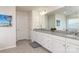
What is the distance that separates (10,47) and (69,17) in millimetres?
3022

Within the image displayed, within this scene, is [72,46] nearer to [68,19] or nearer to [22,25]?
[68,19]

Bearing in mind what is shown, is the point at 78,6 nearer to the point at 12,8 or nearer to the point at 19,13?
the point at 12,8

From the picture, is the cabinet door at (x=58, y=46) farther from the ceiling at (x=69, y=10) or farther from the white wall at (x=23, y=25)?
the white wall at (x=23, y=25)

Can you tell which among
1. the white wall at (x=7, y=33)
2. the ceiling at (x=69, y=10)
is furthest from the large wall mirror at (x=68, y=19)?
the white wall at (x=7, y=33)

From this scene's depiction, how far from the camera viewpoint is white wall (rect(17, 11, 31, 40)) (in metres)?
6.23

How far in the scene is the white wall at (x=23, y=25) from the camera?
623 centimetres

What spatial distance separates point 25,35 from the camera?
21.3 feet

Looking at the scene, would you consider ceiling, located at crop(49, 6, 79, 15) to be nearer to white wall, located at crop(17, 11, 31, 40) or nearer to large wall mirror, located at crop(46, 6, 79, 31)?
large wall mirror, located at crop(46, 6, 79, 31)

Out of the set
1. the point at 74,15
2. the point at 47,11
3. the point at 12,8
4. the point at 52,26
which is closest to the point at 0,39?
the point at 12,8

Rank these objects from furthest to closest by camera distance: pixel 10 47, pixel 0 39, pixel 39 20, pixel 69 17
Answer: pixel 39 20 → pixel 10 47 → pixel 0 39 → pixel 69 17

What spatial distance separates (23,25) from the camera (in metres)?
6.41

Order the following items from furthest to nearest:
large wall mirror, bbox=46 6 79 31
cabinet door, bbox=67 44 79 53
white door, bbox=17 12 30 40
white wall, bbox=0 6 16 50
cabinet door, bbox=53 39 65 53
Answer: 1. white door, bbox=17 12 30 40
2. white wall, bbox=0 6 16 50
3. large wall mirror, bbox=46 6 79 31
4. cabinet door, bbox=53 39 65 53
5. cabinet door, bbox=67 44 79 53

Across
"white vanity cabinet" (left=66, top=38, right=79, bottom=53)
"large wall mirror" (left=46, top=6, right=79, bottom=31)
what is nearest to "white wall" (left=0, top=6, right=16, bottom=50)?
"large wall mirror" (left=46, top=6, right=79, bottom=31)

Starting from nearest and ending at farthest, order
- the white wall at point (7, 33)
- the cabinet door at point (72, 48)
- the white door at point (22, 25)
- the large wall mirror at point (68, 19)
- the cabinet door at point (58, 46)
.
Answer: the cabinet door at point (72, 48), the cabinet door at point (58, 46), the large wall mirror at point (68, 19), the white wall at point (7, 33), the white door at point (22, 25)
